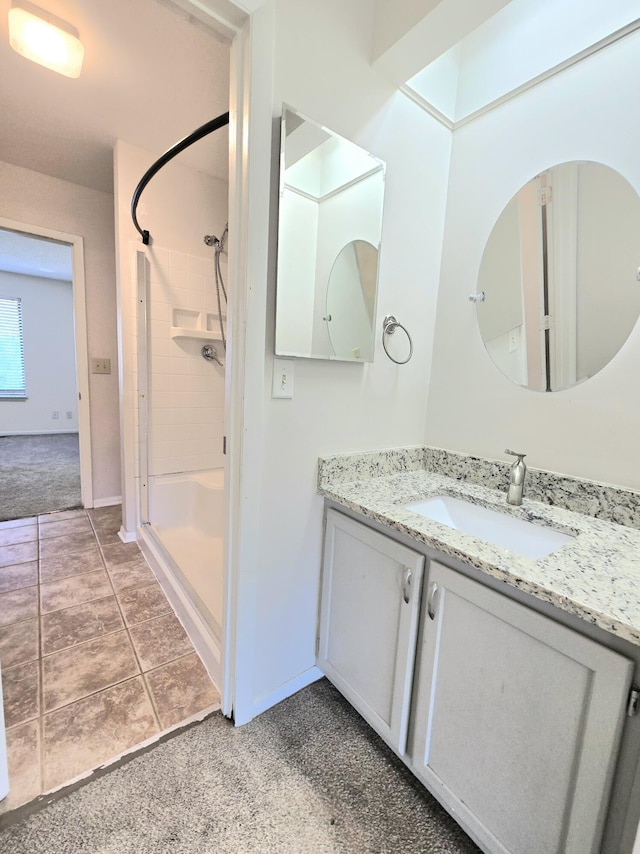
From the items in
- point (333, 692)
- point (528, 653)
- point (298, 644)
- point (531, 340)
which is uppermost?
point (531, 340)

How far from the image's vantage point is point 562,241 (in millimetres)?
1217

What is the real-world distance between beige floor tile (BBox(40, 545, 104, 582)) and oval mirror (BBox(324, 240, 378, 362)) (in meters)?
2.01

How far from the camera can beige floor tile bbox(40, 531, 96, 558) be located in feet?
7.58

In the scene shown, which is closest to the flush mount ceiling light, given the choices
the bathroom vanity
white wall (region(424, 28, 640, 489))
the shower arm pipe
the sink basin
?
the shower arm pipe

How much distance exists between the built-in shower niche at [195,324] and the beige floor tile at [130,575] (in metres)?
1.49

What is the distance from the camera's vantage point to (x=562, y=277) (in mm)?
1218

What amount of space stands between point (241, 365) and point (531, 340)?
3.33ft

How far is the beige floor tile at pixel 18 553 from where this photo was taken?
2184 mm

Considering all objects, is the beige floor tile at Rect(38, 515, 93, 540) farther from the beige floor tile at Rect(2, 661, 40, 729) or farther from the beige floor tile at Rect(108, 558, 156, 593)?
the beige floor tile at Rect(2, 661, 40, 729)

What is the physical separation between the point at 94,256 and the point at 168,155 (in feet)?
5.00

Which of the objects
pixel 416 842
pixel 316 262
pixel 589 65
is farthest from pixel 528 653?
pixel 589 65

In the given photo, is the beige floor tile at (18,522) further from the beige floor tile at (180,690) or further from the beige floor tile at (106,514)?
the beige floor tile at (180,690)

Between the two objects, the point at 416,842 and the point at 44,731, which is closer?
the point at 416,842

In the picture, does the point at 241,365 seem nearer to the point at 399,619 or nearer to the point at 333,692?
the point at 399,619
